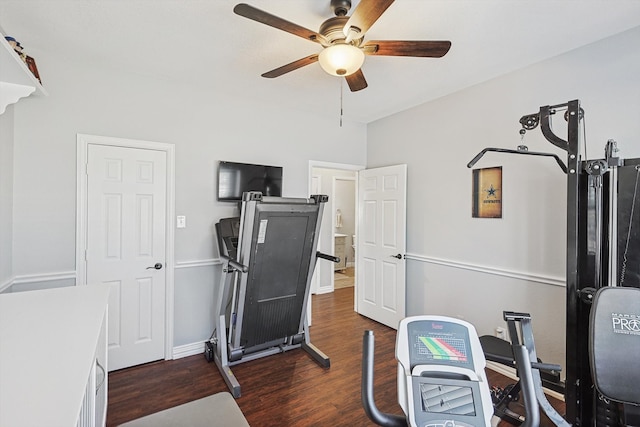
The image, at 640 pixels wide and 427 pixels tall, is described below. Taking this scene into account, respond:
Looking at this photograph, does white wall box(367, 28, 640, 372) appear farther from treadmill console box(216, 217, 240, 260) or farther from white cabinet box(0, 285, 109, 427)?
white cabinet box(0, 285, 109, 427)

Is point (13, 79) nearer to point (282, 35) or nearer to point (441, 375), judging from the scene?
point (282, 35)

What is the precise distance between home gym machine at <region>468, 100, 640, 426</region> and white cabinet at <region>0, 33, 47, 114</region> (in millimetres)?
3258

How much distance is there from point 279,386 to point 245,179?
2042mm

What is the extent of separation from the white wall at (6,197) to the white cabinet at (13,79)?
397 millimetres

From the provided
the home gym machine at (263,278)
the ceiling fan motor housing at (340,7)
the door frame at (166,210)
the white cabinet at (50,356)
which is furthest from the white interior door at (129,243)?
the ceiling fan motor housing at (340,7)

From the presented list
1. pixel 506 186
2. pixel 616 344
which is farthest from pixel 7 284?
pixel 506 186

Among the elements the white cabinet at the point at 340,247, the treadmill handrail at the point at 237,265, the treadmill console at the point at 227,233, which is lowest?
the white cabinet at the point at 340,247

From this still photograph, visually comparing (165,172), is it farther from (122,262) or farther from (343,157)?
(343,157)

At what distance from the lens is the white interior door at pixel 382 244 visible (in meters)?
3.77

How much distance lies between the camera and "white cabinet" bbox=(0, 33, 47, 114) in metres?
1.75

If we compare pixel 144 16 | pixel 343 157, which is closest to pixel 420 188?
pixel 343 157

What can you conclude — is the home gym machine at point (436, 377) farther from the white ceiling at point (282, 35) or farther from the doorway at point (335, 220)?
the doorway at point (335, 220)

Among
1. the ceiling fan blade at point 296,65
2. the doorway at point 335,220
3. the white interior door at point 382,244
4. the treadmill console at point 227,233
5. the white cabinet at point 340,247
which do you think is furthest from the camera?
the white cabinet at point 340,247

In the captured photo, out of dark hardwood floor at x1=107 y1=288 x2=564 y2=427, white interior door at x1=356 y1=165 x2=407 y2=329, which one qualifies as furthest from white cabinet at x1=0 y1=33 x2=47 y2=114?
white interior door at x1=356 y1=165 x2=407 y2=329
